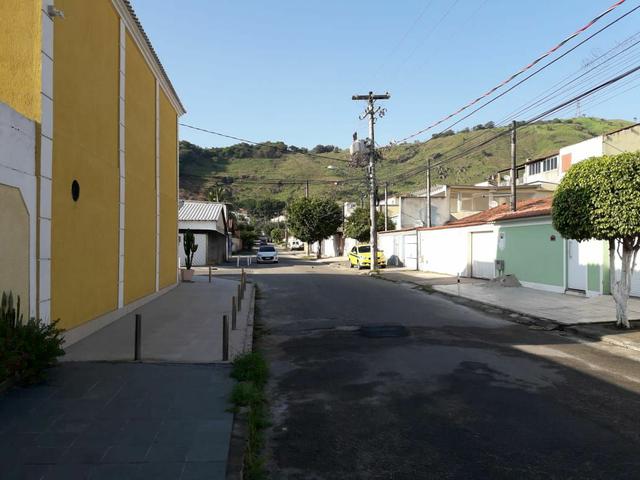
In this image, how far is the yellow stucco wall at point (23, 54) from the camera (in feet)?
24.1

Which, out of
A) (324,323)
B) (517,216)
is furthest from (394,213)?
(324,323)

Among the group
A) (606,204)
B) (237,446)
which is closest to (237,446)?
(237,446)

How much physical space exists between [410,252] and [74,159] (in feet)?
87.7

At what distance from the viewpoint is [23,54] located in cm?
743

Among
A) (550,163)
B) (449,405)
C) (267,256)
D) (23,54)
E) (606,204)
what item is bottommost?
(449,405)

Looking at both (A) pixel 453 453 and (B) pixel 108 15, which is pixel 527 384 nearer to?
(A) pixel 453 453

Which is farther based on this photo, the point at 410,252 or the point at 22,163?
the point at 410,252

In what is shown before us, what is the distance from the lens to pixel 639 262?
14930 millimetres

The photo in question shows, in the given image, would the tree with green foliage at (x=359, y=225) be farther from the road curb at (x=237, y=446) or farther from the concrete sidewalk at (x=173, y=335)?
the road curb at (x=237, y=446)

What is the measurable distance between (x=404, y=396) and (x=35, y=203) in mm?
5885

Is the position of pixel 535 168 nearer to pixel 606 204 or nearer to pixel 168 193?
pixel 168 193

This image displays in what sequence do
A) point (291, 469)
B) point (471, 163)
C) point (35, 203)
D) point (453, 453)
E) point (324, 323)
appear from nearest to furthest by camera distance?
point (291, 469) < point (453, 453) < point (35, 203) < point (324, 323) < point (471, 163)

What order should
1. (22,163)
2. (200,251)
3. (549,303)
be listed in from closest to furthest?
(22,163)
(549,303)
(200,251)

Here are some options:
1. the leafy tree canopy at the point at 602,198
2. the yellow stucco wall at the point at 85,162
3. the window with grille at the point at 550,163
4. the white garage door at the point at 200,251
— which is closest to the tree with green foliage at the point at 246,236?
the white garage door at the point at 200,251
